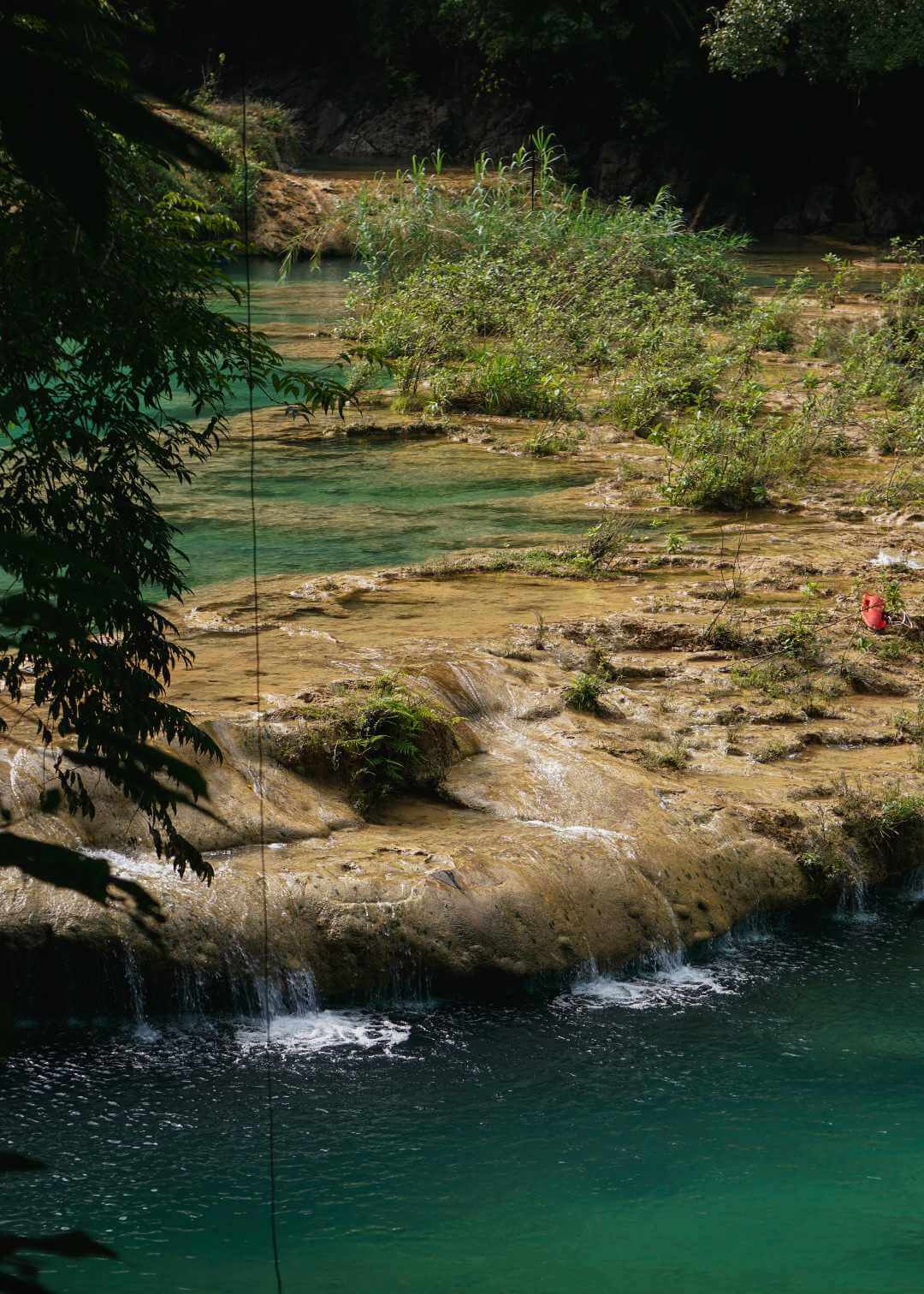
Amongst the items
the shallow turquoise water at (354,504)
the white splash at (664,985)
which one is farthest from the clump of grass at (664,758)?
the shallow turquoise water at (354,504)

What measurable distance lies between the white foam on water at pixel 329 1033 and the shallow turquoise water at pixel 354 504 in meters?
3.81

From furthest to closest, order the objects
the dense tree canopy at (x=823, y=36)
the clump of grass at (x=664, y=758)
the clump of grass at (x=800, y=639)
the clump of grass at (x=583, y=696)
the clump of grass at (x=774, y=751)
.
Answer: the dense tree canopy at (x=823, y=36), the clump of grass at (x=800, y=639), the clump of grass at (x=583, y=696), the clump of grass at (x=774, y=751), the clump of grass at (x=664, y=758)

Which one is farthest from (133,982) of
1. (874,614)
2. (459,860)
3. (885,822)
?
(874,614)

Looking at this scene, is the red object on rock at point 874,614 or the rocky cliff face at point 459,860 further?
the red object on rock at point 874,614

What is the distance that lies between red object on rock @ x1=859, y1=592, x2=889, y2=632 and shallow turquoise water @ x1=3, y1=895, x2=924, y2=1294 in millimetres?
2868

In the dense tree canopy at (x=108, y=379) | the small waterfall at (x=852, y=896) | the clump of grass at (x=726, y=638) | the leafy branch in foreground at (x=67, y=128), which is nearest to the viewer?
the leafy branch in foreground at (x=67, y=128)

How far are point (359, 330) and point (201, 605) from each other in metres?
7.88

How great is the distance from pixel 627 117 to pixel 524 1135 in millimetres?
26821

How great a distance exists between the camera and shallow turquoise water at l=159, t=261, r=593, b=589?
9.44 m

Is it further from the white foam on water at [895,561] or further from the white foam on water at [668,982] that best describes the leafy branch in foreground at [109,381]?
the white foam on water at [895,561]

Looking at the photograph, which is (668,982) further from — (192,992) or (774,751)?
(192,992)

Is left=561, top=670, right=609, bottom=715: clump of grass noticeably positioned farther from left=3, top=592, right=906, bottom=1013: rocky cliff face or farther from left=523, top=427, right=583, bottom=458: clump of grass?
left=523, top=427, right=583, bottom=458: clump of grass

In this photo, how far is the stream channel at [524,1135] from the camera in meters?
4.07

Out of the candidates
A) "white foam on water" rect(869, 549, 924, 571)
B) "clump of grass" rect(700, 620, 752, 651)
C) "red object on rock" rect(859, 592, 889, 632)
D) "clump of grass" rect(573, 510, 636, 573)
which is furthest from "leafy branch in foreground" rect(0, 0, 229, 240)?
"white foam on water" rect(869, 549, 924, 571)
